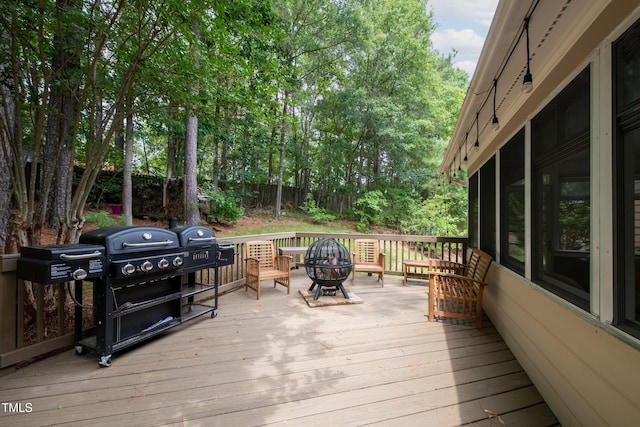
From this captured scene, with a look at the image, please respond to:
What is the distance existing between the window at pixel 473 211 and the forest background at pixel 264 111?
3.71 m

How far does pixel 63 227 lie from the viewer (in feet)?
9.18

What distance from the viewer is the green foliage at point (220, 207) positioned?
27.9 ft

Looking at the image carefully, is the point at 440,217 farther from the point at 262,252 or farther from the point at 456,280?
the point at 262,252

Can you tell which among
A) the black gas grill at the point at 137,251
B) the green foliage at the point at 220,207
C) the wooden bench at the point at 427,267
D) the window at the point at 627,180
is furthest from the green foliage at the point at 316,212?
the window at the point at 627,180

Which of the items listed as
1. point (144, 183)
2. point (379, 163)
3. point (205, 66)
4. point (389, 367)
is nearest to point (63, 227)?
point (205, 66)

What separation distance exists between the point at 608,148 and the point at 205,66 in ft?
12.7

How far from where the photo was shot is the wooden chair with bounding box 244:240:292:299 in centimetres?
422

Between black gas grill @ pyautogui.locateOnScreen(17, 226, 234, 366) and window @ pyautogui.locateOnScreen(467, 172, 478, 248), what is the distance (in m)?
4.44

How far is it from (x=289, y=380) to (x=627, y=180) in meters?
2.42

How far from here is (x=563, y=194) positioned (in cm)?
194

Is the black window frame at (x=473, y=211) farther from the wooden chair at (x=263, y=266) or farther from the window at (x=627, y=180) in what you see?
the window at (x=627, y=180)

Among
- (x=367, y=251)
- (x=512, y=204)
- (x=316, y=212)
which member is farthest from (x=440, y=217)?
(x=512, y=204)

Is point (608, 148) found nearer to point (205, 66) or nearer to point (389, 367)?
point (389, 367)

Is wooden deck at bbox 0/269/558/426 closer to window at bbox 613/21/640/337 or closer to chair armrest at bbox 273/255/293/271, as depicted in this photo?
window at bbox 613/21/640/337
